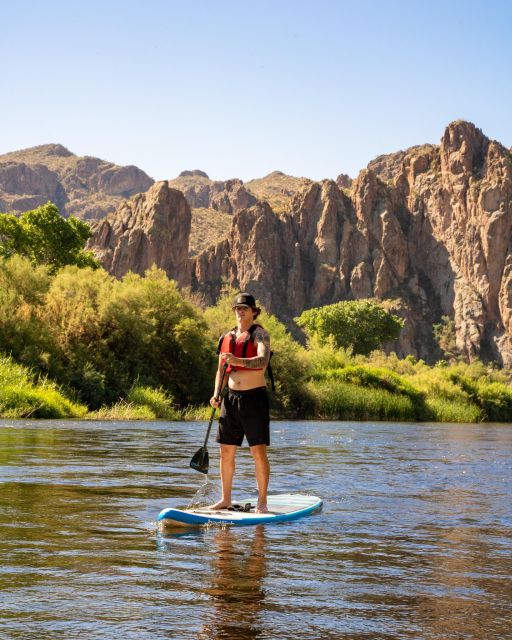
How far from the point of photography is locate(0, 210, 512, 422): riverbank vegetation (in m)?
37.0

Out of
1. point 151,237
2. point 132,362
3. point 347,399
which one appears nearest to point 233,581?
point 132,362

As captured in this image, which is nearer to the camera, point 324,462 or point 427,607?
point 427,607

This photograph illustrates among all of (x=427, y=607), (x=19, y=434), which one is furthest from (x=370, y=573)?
(x=19, y=434)

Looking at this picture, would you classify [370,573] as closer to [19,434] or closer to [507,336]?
[19,434]

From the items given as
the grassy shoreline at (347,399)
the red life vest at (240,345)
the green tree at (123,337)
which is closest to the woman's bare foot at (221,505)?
the red life vest at (240,345)

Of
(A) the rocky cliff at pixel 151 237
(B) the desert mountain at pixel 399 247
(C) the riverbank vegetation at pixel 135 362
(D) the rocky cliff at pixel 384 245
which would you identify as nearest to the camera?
(C) the riverbank vegetation at pixel 135 362

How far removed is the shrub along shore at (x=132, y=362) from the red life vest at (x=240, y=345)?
21884mm

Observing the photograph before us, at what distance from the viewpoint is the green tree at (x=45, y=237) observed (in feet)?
227

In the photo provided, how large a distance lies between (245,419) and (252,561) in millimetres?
2645

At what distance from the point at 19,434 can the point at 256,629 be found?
58.3 feet

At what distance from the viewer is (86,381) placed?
38062 mm

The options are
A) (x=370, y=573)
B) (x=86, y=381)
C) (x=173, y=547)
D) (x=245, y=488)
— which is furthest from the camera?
(x=86, y=381)

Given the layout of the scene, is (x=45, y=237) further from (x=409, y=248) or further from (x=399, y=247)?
(x=409, y=248)

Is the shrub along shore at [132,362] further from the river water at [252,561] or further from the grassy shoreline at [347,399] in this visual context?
the river water at [252,561]
